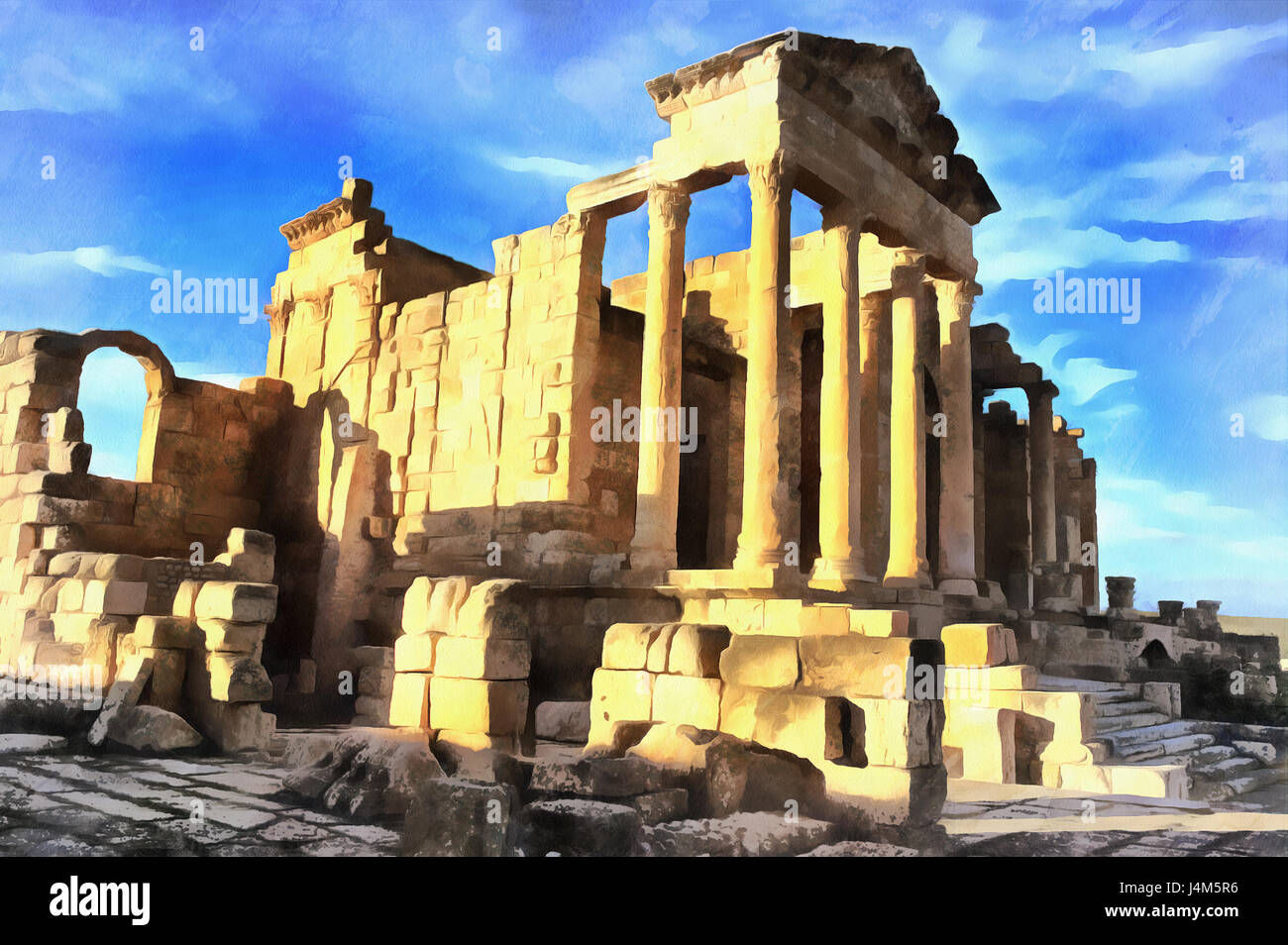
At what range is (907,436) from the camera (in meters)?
13.4

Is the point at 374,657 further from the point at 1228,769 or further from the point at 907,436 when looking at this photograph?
the point at 1228,769

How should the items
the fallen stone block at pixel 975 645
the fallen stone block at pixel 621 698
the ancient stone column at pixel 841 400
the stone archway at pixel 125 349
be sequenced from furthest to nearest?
the stone archway at pixel 125 349, the ancient stone column at pixel 841 400, the fallen stone block at pixel 975 645, the fallen stone block at pixel 621 698

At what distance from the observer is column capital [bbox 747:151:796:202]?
433 inches

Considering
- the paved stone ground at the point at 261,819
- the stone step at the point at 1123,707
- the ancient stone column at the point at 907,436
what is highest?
the ancient stone column at the point at 907,436

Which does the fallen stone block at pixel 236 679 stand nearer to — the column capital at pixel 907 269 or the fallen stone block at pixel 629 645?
the fallen stone block at pixel 629 645

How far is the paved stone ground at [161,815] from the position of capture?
532 cm

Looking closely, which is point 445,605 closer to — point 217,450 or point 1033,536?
point 217,450

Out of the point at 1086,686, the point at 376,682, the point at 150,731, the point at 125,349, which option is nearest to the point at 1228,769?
the point at 1086,686

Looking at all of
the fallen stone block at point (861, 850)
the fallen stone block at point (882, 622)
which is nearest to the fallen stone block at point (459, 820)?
the fallen stone block at point (861, 850)

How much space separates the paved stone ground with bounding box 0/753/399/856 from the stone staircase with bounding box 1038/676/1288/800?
237 inches

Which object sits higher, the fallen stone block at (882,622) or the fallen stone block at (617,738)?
the fallen stone block at (882,622)

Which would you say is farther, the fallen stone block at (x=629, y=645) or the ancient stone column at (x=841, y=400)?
the ancient stone column at (x=841, y=400)

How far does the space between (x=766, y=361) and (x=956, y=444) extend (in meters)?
4.68
